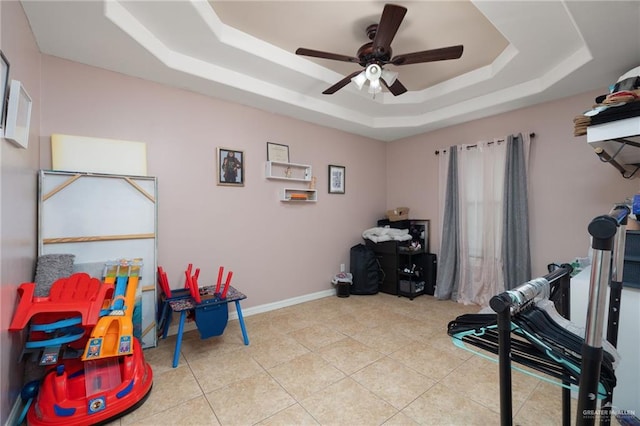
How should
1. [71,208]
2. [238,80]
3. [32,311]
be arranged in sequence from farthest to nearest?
[238,80], [71,208], [32,311]

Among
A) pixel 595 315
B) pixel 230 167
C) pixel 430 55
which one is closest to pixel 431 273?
pixel 430 55

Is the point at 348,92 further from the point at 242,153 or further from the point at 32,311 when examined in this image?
the point at 32,311

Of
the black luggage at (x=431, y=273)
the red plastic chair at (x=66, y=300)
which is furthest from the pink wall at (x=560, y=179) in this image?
the red plastic chair at (x=66, y=300)

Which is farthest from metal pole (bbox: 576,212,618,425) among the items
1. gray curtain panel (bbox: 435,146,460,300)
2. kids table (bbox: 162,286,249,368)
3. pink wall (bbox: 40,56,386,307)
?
gray curtain panel (bbox: 435,146,460,300)

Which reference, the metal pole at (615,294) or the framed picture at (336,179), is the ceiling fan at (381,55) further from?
the framed picture at (336,179)

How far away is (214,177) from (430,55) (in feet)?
7.71

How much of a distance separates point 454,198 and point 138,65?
154 inches

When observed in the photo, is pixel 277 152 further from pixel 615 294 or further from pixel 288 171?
pixel 615 294

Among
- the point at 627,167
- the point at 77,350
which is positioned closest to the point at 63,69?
the point at 77,350

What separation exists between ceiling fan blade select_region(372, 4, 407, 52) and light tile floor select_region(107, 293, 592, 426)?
247 centimetres

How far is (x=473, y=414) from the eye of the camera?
1.67m

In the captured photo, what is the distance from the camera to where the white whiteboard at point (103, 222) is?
83.4 inches

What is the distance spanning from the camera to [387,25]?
1.87m

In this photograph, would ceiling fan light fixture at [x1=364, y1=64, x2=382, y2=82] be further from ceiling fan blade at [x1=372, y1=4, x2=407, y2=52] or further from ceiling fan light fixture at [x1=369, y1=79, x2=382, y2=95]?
ceiling fan blade at [x1=372, y1=4, x2=407, y2=52]
